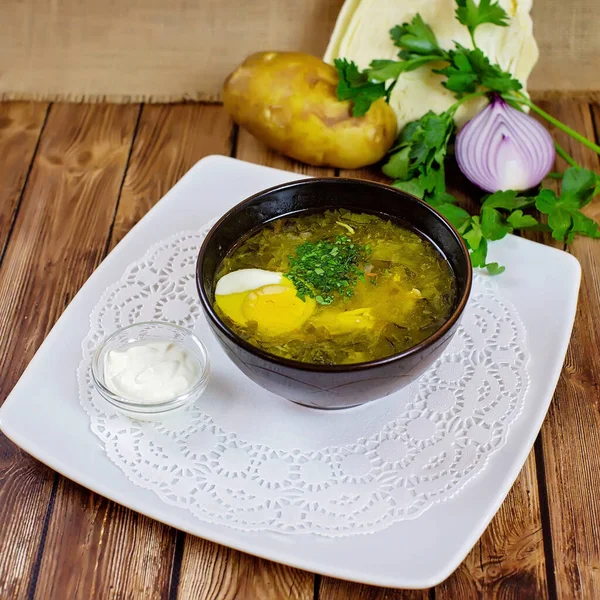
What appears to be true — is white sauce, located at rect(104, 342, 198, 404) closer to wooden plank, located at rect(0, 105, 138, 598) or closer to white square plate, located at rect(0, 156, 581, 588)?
white square plate, located at rect(0, 156, 581, 588)

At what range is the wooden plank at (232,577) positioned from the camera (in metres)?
1.93

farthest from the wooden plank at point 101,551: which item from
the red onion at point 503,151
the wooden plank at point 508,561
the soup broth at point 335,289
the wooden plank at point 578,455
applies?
the red onion at point 503,151

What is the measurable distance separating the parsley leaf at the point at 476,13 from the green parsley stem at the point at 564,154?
19.5 inches

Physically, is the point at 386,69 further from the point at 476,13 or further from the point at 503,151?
the point at 503,151

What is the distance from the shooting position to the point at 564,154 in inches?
117

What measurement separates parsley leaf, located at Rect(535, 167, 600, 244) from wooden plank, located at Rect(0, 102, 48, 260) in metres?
1.86

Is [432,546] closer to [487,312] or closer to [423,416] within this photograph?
[423,416]

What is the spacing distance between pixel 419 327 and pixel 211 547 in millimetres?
731

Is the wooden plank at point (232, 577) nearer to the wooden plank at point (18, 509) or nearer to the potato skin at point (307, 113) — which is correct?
the wooden plank at point (18, 509)

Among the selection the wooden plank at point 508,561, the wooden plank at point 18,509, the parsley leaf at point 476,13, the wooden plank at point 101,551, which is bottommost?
the wooden plank at point 18,509

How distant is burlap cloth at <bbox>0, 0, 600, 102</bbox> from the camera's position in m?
3.61

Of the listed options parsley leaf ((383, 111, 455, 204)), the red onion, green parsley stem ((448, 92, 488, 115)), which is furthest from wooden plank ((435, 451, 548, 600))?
green parsley stem ((448, 92, 488, 115))

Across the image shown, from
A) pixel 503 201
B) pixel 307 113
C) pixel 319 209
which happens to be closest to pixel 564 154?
pixel 503 201

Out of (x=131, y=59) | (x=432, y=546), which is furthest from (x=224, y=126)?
(x=432, y=546)
